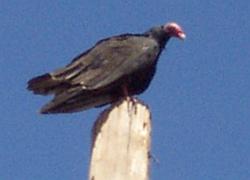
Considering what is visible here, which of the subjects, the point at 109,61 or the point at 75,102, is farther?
the point at 109,61

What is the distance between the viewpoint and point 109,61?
19.6 feet

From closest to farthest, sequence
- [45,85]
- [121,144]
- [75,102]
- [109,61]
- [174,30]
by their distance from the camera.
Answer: [121,144]
[75,102]
[45,85]
[109,61]
[174,30]

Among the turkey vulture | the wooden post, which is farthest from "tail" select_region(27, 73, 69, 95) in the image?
the wooden post

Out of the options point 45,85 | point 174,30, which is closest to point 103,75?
point 45,85

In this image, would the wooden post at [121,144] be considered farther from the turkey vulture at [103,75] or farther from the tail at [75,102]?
the turkey vulture at [103,75]

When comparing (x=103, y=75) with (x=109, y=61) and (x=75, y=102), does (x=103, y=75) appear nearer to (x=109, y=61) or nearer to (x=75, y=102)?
(x=109, y=61)

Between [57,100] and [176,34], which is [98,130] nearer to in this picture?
[57,100]

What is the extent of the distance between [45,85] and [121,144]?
1570 millimetres

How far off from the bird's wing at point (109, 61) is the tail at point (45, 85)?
4 cm

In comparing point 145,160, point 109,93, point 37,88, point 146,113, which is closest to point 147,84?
point 109,93

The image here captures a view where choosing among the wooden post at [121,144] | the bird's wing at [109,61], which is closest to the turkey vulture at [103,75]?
the bird's wing at [109,61]

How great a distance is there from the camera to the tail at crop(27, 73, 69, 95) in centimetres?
548

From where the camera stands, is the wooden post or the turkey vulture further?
the turkey vulture

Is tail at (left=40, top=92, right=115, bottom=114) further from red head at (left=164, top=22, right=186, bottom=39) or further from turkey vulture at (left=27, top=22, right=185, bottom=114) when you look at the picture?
red head at (left=164, top=22, right=186, bottom=39)
